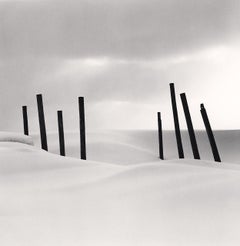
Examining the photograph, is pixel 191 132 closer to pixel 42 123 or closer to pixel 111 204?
pixel 42 123

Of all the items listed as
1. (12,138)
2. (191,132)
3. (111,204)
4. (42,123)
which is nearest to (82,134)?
(42,123)

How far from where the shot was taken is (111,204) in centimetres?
557

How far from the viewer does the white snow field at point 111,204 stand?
4.36m

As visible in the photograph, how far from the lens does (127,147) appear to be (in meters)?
19.9

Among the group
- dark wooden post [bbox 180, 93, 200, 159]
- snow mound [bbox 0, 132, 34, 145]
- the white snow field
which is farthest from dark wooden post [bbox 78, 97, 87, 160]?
the white snow field

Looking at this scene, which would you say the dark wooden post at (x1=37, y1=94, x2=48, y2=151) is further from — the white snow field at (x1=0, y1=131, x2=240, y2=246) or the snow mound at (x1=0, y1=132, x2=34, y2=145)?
the white snow field at (x1=0, y1=131, x2=240, y2=246)

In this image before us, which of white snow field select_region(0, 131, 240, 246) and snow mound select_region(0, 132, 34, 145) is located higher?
snow mound select_region(0, 132, 34, 145)

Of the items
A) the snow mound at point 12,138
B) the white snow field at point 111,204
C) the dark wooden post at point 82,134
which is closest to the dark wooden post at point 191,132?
the dark wooden post at point 82,134

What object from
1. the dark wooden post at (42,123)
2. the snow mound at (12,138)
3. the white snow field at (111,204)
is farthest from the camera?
the dark wooden post at (42,123)

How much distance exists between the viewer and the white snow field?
4359 mm

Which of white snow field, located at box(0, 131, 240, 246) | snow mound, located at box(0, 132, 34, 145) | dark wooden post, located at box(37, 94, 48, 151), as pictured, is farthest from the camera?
dark wooden post, located at box(37, 94, 48, 151)

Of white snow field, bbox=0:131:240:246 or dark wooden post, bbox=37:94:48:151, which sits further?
dark wooden post, bbox=37:94:48:151

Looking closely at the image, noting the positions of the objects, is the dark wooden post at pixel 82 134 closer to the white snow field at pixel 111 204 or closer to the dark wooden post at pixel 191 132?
the dark wooden post at pixel 191 132

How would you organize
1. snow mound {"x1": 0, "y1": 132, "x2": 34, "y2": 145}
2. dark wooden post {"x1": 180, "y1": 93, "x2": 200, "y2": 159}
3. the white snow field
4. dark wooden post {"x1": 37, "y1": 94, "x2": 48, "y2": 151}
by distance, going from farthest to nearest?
dark wooden post {"x1": 37, "y1": 94, "x2": 48, "y2": 151} → dark wooden post {"x1": 180, "y1": 93, "x2": 200, "y2": 159} → snow mound {"x1": 0, "y1": 132, "x2": 34, "y2": 145} → the white snow field
